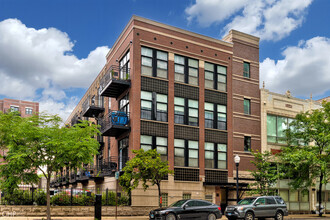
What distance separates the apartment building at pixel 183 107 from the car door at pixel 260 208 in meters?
7.41

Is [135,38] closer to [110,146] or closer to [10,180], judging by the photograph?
[110,146]

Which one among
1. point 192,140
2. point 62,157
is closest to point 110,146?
point 192,140

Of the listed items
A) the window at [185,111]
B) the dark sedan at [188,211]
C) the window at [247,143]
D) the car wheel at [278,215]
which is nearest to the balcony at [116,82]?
the window at [185,111]

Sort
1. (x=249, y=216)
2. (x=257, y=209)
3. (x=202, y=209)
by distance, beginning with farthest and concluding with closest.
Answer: (x=257, y=209), (x=249, y=216), (x=202, y=209)

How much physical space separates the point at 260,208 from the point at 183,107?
454 inches

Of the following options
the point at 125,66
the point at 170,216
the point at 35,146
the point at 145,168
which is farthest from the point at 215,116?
the point at 35,146

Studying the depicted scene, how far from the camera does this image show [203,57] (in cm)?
3616

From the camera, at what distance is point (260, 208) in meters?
26.6

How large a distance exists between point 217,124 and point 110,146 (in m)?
10.6

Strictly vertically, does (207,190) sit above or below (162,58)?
below

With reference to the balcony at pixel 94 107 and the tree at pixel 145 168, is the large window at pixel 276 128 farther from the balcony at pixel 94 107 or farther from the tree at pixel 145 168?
the balcony at pixel 94 107

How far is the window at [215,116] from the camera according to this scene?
35.7 meters

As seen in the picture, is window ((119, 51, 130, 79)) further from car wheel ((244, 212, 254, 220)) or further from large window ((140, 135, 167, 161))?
car wheel ((244, 212, 254, 220))

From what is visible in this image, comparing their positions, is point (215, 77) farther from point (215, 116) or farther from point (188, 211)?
point (188, 211)
